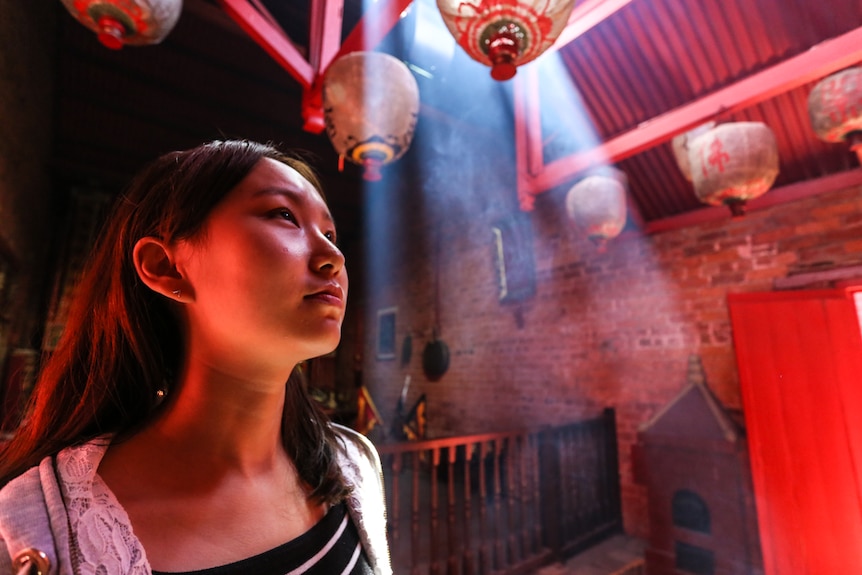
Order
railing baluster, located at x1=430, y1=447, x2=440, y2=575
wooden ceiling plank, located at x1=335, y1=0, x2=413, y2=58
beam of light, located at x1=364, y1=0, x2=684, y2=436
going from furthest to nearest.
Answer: beam of light, located at x1=364, y1=0, x2=684, y2=436 < railing baluster, located at x1=430, y1=447, x2=440, y2=575 < wooden ceiling plank, located at x1=335, y1=0, x2=413, y2=58

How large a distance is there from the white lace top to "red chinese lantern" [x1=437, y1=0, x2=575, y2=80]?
1597mm

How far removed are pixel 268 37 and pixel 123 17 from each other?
924mm

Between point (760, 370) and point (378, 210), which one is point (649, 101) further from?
point (378, 210)

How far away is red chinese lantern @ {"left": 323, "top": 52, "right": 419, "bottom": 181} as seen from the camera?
6.56 feet

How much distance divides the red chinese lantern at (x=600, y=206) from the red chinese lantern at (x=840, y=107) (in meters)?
1.19

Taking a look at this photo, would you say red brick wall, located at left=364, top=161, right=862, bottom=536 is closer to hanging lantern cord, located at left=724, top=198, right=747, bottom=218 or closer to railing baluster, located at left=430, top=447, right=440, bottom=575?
hanging lantern cord, located at left=724, top=198, right=747, bottom=218

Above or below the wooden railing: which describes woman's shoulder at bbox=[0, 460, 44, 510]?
above

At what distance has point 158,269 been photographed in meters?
0.72

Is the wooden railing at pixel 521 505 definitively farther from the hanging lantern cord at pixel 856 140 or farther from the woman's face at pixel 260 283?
the hanging lantern cord at pixel 856 140

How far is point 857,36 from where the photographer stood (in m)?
2.04

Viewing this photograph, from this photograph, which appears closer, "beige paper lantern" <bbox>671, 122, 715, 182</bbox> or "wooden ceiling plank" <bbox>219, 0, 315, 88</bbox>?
"wooden ceiling plank" <bbox>219, 0, 315, 88</bbox>

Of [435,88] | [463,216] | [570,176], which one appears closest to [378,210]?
[463,216]

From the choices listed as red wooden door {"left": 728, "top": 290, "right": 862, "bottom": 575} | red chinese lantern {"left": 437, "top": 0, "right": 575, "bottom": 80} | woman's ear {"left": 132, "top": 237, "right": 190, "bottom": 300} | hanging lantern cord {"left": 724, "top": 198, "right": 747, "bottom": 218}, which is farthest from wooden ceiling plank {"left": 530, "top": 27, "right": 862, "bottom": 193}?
woman's ear {"left": 132, "top": 237, "right": 190, "bottom": 300}

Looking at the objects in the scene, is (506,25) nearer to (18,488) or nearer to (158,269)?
(158,269)
